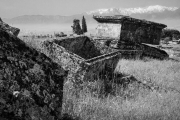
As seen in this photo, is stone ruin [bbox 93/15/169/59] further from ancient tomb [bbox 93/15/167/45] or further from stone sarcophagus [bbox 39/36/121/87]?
stone sarcophagus [bbox 39/36/121/87]

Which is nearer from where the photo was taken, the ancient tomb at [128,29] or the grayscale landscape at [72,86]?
the grayscale landscape at [72,86]

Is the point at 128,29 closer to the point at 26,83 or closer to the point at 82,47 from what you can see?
the point at 82,47

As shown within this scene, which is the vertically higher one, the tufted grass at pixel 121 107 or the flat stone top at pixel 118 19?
the flat stone top at pixel 118 19

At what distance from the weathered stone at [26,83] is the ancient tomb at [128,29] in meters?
8.99

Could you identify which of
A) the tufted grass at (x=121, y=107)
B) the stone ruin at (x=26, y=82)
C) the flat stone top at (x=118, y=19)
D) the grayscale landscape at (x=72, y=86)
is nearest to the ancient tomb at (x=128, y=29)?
the flat stone top at (x=118, y=19)

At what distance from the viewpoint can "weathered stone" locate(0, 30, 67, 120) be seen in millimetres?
1396

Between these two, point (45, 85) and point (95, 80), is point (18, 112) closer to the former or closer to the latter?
point (45, 85)

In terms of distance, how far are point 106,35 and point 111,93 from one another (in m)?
7.51

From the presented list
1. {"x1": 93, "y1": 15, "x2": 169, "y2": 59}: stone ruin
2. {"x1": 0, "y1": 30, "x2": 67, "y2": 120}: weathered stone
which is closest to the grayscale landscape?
{"x1": 0, "y1": 30, "x2": 67, "y2": 120}: weathered stone

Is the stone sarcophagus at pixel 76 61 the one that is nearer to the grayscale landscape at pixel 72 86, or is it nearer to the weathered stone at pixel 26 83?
the grayscale landscape at pixel 72 86

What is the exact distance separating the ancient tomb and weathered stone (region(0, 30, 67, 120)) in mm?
8991

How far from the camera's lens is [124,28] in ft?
34.3

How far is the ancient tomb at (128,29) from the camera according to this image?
10383 millimetres

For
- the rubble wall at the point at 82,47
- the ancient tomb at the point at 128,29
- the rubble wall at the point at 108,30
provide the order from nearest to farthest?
the rubble wall at the point at 82,47, the ancient tomb at the point at 128,29, the rubble wall at the point at 108,30
